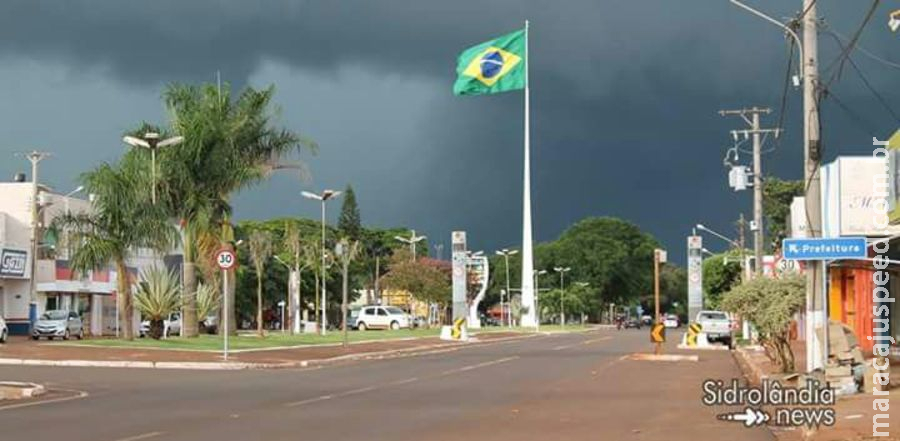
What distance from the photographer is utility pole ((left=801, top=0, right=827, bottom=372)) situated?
2155 centimetres

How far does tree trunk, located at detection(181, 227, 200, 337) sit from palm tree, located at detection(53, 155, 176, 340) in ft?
6.60

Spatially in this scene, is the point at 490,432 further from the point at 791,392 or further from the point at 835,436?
the point at 791,392

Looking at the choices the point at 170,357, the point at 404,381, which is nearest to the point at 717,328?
the point at 170,357

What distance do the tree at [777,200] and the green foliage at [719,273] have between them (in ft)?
11.6

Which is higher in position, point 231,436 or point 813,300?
point 813,300

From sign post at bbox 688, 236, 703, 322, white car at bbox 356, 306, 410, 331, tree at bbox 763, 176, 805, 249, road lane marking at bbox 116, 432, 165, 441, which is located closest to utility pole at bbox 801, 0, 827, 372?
road lane marking at bbox 116, 432, 165, 441

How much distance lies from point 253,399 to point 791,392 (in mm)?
9527

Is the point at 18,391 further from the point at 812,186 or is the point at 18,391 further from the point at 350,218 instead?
→ the point at 350,218

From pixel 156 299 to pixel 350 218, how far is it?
90648mm

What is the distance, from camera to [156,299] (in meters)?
42.3

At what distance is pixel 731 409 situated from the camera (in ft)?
64.1

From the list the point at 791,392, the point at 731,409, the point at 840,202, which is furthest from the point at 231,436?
the point at 840,202

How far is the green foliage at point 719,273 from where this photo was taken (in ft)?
314

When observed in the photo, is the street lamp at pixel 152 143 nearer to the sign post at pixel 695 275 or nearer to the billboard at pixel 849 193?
the billboard at pixel 849 193
